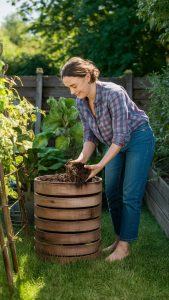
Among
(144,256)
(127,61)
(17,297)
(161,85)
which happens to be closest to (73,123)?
(161,85)

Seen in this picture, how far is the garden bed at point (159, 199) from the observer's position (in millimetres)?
4594

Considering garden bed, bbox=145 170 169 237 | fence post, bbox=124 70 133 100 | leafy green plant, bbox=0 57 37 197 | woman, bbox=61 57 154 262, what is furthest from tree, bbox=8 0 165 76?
→ woman, bbox=61 57 154 262

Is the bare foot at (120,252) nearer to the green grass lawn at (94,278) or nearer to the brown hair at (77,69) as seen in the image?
the green grass lawn at (94,278)

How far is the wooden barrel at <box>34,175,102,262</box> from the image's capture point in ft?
12.2

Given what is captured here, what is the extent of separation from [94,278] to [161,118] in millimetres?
2470

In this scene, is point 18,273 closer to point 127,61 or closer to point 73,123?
point 73,123

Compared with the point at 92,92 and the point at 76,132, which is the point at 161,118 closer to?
the point at 76,132

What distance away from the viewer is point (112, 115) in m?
3.62

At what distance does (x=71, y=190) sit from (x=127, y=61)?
5.33 m

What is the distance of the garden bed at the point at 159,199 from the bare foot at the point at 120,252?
0.76 metres

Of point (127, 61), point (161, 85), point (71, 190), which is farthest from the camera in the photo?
point (127, 61)

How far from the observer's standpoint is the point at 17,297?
311 centimetres

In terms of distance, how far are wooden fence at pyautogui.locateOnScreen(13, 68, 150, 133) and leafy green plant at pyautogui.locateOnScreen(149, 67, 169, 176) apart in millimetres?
773

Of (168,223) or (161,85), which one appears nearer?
(168,223)
